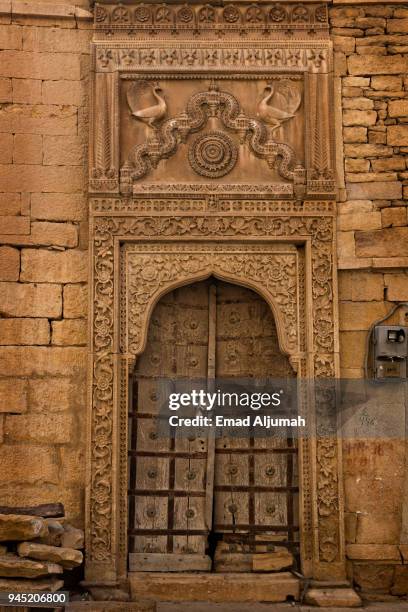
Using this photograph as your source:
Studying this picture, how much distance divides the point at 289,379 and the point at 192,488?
120cm

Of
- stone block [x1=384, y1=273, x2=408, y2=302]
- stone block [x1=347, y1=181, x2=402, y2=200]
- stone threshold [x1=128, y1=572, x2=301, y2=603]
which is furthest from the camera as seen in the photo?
stone block [x1=347, y1=181, x2=402, y2=200]

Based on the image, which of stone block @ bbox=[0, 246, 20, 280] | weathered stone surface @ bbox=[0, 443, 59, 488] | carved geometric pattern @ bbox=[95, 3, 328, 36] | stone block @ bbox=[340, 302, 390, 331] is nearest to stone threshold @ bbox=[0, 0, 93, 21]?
carved geometric pattern @ bbox=[95, 3, 328, 36]

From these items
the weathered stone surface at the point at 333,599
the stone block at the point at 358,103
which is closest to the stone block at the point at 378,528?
the weathered stone surface at the point at 333,599

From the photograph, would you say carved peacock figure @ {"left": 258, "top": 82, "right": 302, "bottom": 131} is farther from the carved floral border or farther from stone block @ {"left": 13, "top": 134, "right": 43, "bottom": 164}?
stone block @ {"left": 13, "top": 134, "right": 43, "bottom": 164}

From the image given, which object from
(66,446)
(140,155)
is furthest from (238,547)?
(140,155)

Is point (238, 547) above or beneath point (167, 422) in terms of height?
beneath

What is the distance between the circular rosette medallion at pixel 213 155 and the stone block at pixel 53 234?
3.79 feet

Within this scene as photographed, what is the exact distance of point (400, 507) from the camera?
271 inches

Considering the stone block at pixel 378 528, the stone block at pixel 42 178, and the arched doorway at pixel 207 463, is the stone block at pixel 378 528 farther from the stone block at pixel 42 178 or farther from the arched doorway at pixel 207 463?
the stone block at pixel 42 178

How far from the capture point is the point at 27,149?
727 centimetres

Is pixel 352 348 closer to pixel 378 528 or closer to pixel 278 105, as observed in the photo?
pixel 378 528

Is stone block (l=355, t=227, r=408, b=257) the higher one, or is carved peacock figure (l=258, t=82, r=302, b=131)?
carved peacock figure (l=258, t=82, r=302, b=131)

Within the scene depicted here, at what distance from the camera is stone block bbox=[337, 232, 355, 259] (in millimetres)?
7160

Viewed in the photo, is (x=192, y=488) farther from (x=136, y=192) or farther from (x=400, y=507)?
(x=136, y=192)
